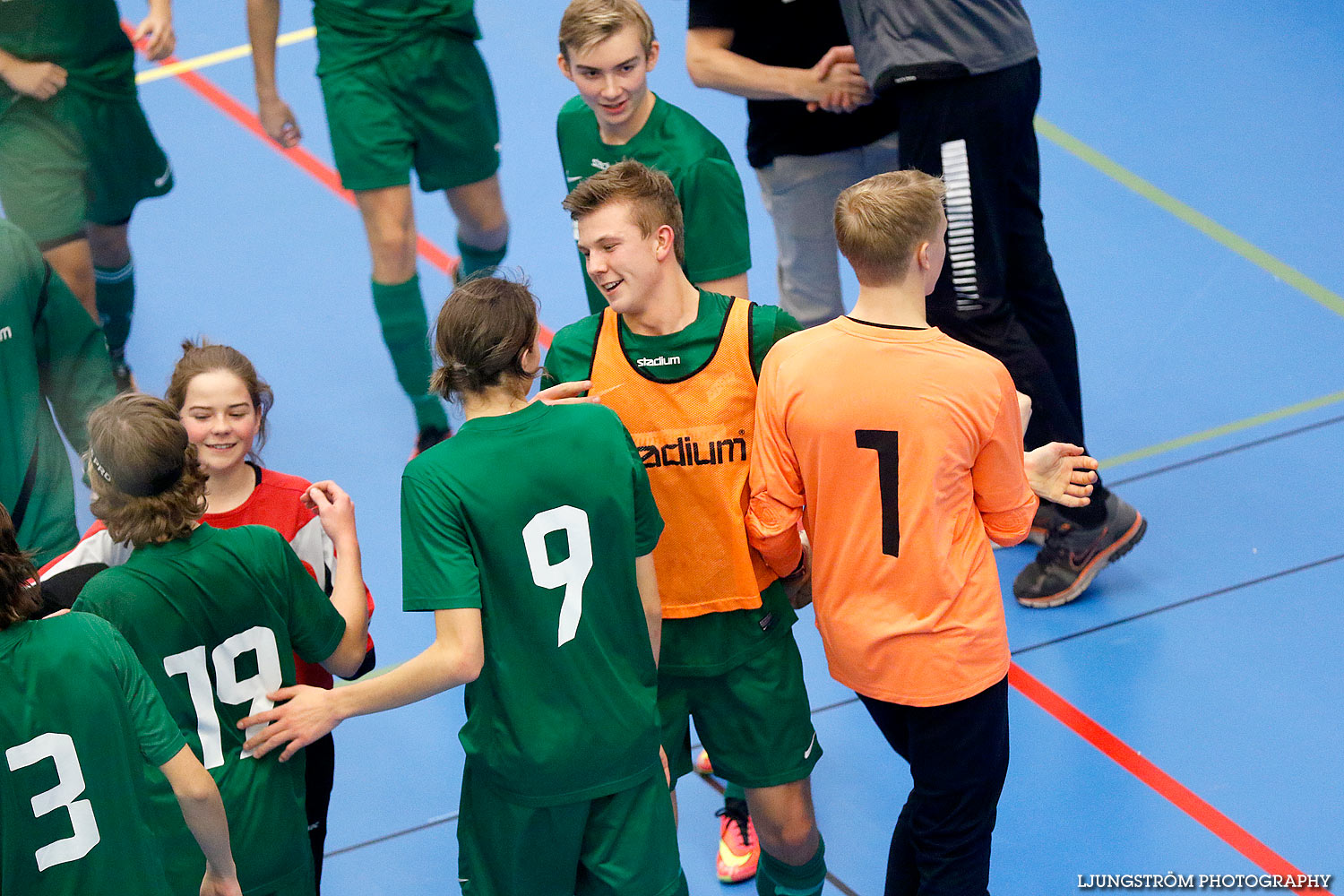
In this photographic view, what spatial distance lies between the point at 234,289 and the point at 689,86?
286 centimetres

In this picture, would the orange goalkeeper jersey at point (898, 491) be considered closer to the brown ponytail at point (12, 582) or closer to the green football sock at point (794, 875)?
the green football sock at point (794, 875)

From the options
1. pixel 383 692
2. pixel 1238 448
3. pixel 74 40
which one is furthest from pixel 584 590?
pixel 74 40

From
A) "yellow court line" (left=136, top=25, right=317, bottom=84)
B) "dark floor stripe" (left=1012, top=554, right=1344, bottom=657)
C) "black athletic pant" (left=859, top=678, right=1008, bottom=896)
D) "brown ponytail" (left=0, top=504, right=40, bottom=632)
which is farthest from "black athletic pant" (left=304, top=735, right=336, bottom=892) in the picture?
"yellow court line" (left=136, top=25, right=317, bottom=84)

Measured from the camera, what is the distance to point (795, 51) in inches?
178

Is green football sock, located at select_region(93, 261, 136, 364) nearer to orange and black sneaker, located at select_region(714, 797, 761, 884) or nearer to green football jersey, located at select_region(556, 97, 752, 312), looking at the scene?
green football jersey, located at select_region(556, 97, 752, 312)

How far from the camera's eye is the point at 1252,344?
5.62m

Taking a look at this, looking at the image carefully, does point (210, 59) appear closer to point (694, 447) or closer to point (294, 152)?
point (294, 152)

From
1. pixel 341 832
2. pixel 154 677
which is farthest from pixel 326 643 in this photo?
pixel 341 832

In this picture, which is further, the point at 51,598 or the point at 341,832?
the point at 341,832

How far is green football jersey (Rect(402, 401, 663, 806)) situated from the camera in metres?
2.63

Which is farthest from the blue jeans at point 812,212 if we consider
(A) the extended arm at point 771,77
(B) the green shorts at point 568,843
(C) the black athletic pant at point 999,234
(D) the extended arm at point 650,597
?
(B) the green shorts at point 568,843

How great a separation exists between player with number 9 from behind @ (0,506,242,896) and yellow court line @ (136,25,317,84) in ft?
23.6

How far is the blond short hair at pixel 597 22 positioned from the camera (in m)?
3.73

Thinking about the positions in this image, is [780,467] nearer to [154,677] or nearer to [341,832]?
[154,677]
